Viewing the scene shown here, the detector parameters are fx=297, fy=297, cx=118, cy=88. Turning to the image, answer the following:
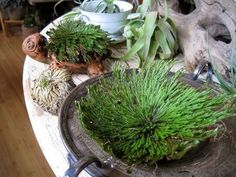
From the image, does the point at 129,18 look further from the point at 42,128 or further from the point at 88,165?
the point at 88,165

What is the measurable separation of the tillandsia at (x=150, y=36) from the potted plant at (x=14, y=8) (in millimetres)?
1794

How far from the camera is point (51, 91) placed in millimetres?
678

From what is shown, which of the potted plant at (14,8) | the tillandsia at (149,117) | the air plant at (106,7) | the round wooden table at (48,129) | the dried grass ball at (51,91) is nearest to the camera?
the tillandsia at (149,117)

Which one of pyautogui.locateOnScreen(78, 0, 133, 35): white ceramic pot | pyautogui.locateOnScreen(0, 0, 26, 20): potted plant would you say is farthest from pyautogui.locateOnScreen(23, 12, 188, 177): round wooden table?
pyautogui.locateOnScreen(0, 0, 26, 20): potted plant

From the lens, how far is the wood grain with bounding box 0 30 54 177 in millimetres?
1372

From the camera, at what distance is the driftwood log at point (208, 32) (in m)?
0.76

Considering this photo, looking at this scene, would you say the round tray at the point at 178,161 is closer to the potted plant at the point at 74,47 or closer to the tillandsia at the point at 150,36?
the potted plant at the point at 74,47

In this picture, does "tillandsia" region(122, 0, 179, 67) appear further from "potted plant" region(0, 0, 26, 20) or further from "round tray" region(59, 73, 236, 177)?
"potted plant" region(0, 0, 26, 20)

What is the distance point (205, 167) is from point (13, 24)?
265 centimetres

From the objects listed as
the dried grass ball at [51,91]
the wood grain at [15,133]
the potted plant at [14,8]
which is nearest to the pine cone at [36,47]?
the dried grass ball at [51,91]

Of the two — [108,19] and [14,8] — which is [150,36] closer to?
[108,19]

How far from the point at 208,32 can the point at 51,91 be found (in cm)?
46

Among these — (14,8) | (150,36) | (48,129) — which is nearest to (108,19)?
(150,36)

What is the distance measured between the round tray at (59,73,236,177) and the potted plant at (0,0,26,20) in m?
2.13
